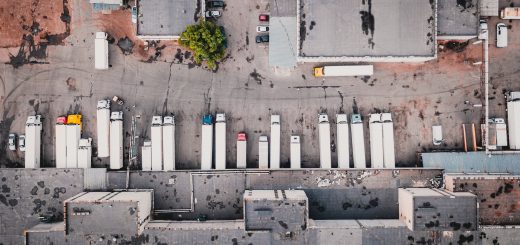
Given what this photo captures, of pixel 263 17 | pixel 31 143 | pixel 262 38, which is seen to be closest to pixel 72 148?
pixel 31 143

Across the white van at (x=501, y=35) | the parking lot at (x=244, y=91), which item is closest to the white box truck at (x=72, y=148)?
the parking lot at (x=244, y=91)

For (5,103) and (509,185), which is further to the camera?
(5,103)

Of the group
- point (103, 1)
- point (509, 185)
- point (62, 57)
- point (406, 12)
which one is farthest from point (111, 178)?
point (509, 185)

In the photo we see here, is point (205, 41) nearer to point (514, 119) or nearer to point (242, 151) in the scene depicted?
point (242, 151)

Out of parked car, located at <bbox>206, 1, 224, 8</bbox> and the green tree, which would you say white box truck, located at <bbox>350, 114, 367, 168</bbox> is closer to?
the green tree

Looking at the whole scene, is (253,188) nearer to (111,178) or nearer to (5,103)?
(111,178)

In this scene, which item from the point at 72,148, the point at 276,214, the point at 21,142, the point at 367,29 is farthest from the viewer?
the point at 21,142

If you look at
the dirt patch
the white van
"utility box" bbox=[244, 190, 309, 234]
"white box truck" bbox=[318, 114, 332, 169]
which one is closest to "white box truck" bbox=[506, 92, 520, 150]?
the white van
